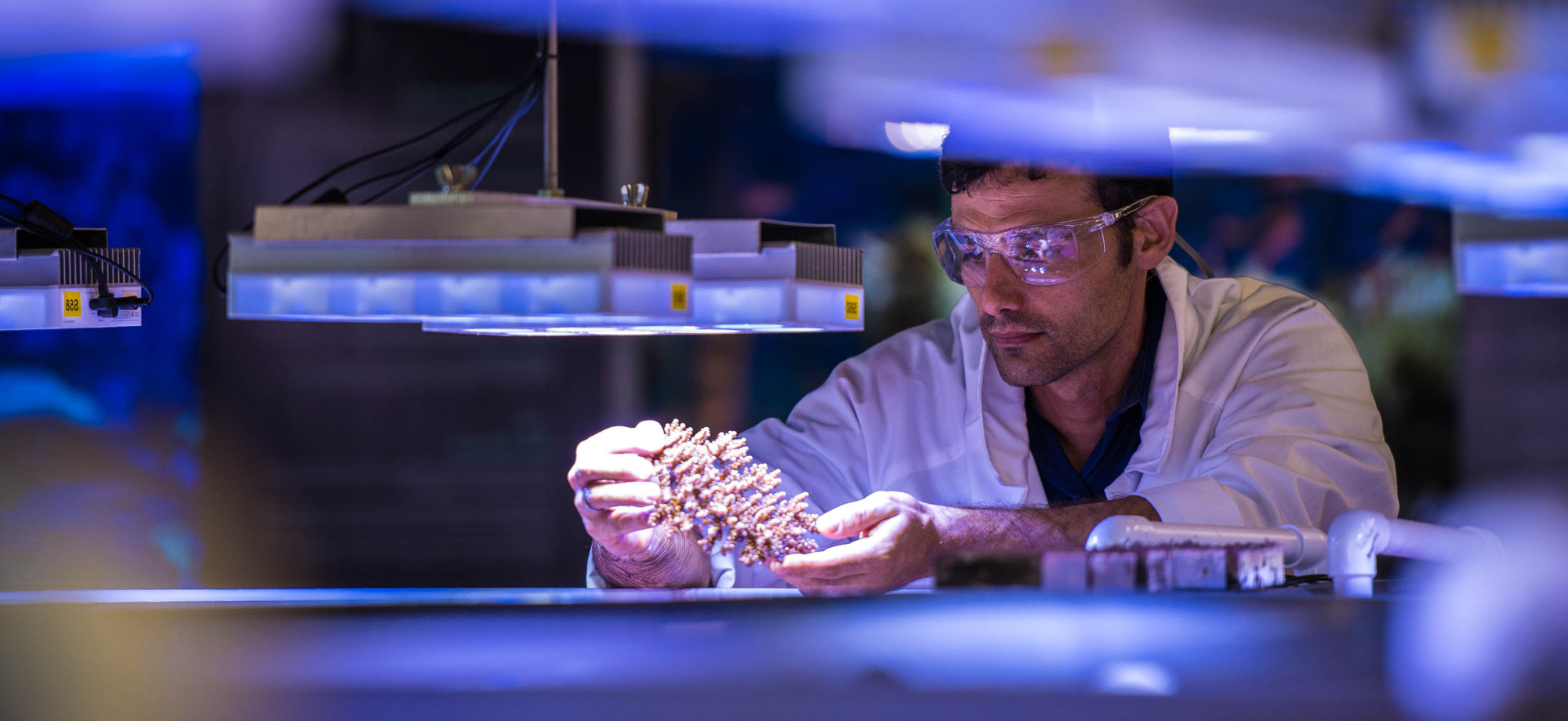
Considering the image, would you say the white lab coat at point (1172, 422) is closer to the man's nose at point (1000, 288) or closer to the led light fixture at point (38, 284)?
the man's nose at point (1000, 288)

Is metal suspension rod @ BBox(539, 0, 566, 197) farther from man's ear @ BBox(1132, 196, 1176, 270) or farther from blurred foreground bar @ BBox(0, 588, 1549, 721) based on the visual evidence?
man's ear @ BBox(1132, 196, 1176, 270)

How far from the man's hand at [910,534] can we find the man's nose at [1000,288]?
0.44 meters

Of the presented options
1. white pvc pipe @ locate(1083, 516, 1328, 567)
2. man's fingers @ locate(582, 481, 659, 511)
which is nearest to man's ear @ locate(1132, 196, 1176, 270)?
white pvc pipe @ locate(1083, 516, 1328, 567)

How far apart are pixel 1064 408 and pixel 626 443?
1033mm

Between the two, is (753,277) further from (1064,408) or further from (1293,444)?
(1064,408)

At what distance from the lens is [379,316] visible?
1.24 meters

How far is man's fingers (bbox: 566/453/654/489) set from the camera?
168 cm

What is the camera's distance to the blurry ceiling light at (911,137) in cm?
334

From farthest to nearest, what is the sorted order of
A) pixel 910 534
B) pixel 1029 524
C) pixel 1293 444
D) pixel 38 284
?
pixel 1293 444, pixel 1029 524, pixel 910 534, pixel 38 284

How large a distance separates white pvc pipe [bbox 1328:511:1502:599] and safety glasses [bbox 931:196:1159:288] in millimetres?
808

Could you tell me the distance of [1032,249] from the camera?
6.94 feet

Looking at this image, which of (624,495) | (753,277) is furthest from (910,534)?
(753,277)

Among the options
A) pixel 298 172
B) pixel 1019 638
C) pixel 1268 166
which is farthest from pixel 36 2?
pixel 1019 638

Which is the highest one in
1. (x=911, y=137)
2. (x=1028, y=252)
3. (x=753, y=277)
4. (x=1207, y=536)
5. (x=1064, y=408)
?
(x=911, y=137)
